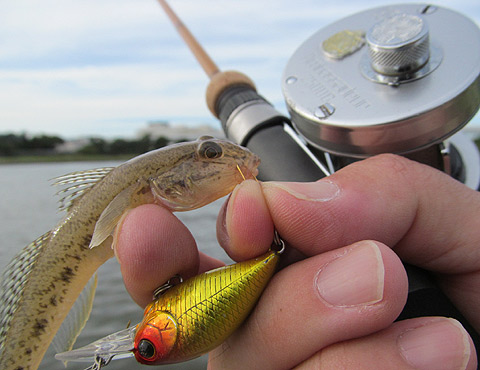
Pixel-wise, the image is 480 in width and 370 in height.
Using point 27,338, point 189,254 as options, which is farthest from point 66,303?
point 189,254

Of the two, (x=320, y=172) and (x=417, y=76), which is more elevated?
(x=417, y=76)

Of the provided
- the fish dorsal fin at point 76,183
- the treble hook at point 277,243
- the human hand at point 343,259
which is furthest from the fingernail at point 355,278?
the fish dorsal fin at point 76,183

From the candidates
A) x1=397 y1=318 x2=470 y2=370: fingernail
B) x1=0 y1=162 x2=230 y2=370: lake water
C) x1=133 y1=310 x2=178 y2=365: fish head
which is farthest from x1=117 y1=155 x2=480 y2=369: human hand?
x1=0 y1=162 x2=230 y2=370: lake water

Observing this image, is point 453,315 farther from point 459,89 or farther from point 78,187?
point 78,187

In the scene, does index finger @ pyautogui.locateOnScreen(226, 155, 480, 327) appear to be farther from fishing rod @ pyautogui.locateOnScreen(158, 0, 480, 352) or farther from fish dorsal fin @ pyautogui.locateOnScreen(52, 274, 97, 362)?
fish dorsal fin @ pyautogui.locateOnScreen(52, 274, 97, 362)

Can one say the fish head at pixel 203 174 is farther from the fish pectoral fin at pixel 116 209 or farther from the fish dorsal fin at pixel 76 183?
the fish dorsal fin at pixel 76 183

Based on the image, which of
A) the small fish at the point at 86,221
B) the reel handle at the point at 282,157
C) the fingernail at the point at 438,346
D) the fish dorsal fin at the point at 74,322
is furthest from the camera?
the fish dorsal fin at the point at 74,322
